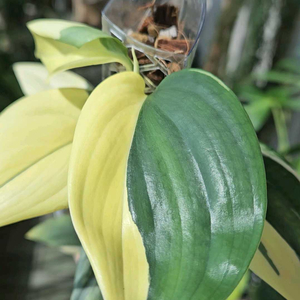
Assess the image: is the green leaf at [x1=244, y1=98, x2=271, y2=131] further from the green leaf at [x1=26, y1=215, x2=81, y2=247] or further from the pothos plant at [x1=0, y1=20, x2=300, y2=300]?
the pothos plant at [x1=0, y1=20, x2=300, y2=300]

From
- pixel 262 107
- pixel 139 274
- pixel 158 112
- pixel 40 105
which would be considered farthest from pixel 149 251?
pixel 262 107

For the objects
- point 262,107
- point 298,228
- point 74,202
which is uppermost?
point 74,202

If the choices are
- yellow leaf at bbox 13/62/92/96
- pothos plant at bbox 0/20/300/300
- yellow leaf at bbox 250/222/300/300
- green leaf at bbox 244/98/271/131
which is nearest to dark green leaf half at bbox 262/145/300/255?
yellow leaf at bbox 250/222/300/300

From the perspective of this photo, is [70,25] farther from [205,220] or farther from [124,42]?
[205,220]

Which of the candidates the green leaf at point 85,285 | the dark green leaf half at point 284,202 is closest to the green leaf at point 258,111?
the dark green leaf half at point 284,202

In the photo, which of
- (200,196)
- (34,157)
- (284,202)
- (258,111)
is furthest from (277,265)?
(258,111)

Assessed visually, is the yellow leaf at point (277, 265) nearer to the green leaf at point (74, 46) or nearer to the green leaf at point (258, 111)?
the green leaf at point (74, 46)

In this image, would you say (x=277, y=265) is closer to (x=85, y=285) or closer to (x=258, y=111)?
(x=85, y=285)
